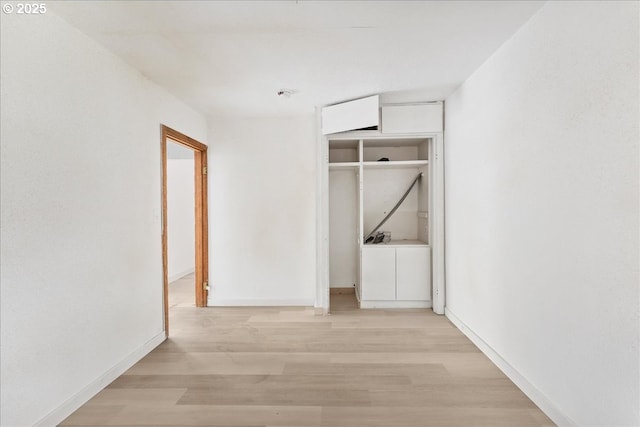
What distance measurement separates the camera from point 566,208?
1.72 m

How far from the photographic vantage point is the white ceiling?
1.88 metres

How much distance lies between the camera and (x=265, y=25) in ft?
6.71

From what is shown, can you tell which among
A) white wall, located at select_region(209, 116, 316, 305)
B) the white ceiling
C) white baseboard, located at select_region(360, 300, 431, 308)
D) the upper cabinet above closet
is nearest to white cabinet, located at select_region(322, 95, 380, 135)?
the upper cabinet above closet

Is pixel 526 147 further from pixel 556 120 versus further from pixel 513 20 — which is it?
pixel 513 20

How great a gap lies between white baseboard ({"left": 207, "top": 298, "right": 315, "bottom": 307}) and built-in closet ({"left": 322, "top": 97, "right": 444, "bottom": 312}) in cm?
66

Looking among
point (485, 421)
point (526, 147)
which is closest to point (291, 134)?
point (526, 147)

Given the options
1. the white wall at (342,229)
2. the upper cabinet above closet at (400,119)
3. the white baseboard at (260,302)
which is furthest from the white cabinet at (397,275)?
the upper cabinet above closet at (400,119)

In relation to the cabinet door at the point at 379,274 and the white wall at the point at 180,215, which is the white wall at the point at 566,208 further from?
the white wall at the point at 180,215

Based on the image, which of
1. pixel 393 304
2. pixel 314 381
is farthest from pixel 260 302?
pixel 314 381

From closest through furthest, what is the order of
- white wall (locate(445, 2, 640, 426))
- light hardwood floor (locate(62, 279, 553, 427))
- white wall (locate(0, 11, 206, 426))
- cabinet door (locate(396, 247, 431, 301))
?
white wall (locate(445, 2, 640, 426)), white wall (locate(0, 11, 206, 426)), light hardwood floor (locate(62, 279, 553, 427)), cabinet door (locate(396, 247, 431, 301))

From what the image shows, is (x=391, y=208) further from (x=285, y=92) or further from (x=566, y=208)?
(x=566, y=208)

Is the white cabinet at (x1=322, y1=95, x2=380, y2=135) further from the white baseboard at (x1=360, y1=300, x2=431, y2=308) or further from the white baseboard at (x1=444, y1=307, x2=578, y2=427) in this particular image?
the white baseboard at (x1=444, y1=307, x2=578, y2=427)

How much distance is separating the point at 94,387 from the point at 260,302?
2.16 metres

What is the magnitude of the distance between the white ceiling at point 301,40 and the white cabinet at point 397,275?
184cm
